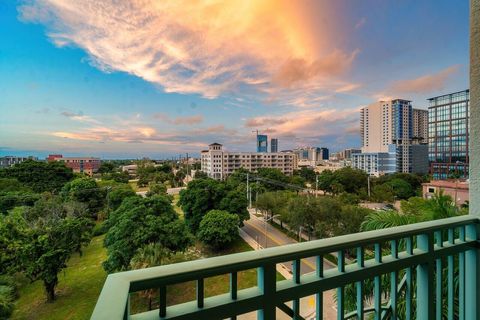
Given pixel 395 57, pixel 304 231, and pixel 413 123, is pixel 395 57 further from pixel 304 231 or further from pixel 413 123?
pixel 413 123

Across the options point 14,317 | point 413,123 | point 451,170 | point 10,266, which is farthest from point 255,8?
point 413,123

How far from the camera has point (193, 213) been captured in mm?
9906

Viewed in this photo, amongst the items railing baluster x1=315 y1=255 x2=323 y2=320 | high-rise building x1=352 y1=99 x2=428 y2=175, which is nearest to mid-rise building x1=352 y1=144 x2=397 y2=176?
high-rise building x1=352 y1=99 x2=428 y2=175

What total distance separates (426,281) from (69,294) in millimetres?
7188

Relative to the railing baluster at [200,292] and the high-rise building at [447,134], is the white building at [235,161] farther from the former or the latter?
the railing baluster at [200,292]

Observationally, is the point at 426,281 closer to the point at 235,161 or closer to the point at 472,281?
the point at 472,281

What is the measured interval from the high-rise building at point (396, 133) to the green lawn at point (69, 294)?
100ft

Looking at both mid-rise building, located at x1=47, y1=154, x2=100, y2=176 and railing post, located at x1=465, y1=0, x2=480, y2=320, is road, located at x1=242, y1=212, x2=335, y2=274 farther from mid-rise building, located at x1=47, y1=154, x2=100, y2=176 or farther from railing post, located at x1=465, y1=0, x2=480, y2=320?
Answer: mid-rise building, located at x1=47, y1=154, x2=100, y2=176

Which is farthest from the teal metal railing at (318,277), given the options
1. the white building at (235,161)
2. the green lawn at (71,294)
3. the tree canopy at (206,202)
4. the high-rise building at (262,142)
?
the high-rise building at (262,142)

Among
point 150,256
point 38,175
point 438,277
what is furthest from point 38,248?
point 38,175

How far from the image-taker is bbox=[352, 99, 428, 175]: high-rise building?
29.2 metres

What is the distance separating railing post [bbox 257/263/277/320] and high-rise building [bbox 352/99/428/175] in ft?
107

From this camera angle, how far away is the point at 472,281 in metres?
1.01

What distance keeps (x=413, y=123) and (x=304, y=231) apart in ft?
105
